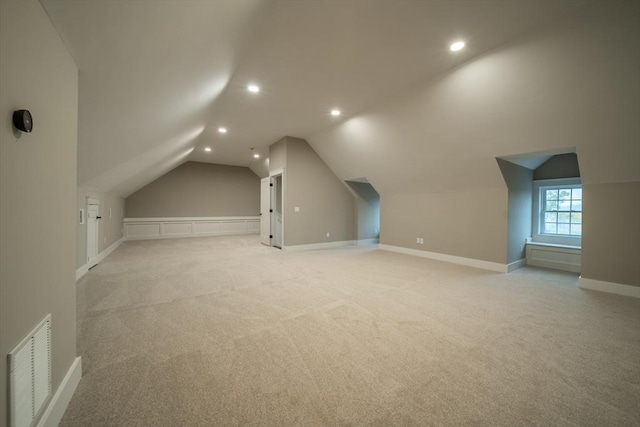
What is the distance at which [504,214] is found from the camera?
4.38m

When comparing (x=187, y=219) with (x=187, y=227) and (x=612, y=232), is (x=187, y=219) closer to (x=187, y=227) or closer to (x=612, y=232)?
(x=187, y=227)

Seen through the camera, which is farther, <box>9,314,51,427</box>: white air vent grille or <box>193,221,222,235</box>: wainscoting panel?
<box>193,221,222,235</box>: wainscoting panel

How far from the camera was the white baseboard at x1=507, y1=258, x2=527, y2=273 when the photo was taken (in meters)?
4.37

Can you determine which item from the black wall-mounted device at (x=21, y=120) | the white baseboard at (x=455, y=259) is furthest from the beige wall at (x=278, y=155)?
the black wall-mounted device at (x=21, y=120)

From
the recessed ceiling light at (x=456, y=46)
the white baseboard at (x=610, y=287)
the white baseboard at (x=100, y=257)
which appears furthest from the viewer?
the white baseboard at (x=100, y=257)

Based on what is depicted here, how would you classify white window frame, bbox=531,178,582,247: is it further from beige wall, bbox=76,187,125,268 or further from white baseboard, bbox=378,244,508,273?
beige wall, bbox=76,187,125,268

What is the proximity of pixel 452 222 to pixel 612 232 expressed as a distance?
2144 millimetres

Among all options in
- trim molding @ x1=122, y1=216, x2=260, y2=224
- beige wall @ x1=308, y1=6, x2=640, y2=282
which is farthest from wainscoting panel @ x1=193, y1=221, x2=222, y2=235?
beige wall @ x1=308, y1=6, x2=640, y2=282

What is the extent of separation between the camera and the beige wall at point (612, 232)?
10.4 ft

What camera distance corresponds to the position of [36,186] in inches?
43.1

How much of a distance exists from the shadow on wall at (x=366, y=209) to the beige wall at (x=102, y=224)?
5.59 m

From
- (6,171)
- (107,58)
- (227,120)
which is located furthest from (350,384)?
(227,120)

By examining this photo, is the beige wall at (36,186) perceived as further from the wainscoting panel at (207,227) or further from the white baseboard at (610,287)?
the wainscoting panel at (207,227)

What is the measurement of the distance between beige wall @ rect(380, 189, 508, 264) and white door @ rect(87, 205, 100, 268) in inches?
→ 242
